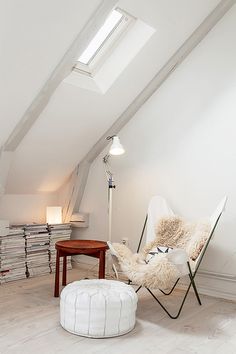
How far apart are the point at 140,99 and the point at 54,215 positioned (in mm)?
1774

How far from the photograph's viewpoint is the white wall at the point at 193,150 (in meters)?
3.25

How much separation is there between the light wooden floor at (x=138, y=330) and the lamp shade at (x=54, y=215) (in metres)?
1.21

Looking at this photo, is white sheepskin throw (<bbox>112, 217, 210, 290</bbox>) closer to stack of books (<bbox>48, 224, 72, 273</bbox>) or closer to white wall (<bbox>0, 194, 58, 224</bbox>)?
stack of books (<bbox>48, 224, 72, 273</bbox>)

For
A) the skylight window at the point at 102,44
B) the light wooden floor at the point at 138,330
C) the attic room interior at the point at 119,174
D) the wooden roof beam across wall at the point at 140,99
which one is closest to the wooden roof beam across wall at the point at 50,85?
the attic room interior at the point at 119,174

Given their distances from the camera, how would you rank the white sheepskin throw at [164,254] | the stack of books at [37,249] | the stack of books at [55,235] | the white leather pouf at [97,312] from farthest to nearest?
1. the stack of books at [55,235]
2. the stack of books at [37,249]
3. the white sheepskin throw at [164,254]
4. the white leather pouf at [97,312]

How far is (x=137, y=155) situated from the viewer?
3.91 meters

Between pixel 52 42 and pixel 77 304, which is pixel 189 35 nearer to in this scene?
pixel 52 42

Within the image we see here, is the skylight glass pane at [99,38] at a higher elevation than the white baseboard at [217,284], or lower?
higher

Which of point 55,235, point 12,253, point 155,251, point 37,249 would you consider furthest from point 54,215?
point 155,251

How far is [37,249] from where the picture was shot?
3924 mm

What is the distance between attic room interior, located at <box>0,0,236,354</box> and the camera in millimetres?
2434

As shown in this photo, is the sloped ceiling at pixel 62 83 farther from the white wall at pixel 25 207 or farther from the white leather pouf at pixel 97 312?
the white leather pouf at pixel 97 312

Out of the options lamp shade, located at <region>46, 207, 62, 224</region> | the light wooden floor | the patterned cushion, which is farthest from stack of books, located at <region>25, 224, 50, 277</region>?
the patterned cushion

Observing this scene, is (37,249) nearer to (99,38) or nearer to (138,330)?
(138,330)
